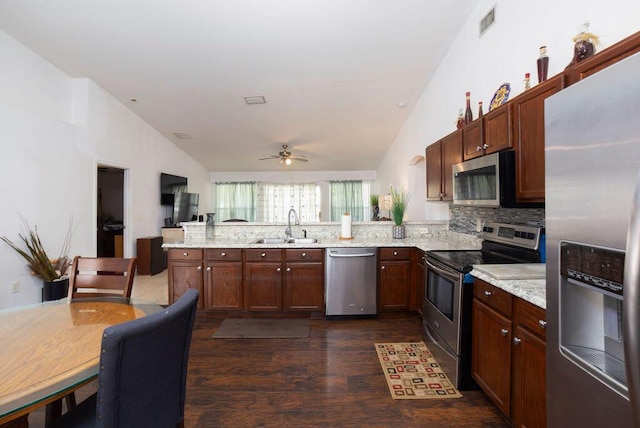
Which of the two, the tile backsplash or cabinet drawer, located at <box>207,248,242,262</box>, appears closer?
the tile backsplash

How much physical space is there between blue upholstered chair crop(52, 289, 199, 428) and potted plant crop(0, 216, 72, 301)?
3.32 m

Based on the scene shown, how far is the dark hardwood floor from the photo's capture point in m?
1.71

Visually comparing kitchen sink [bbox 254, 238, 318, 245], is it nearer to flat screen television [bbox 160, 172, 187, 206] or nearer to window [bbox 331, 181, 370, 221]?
flat screen television [bbox 160, 172, 187, 206]

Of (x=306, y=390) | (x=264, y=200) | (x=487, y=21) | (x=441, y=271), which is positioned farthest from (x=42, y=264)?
(x=264, y=200)

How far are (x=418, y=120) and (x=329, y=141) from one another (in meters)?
2.25

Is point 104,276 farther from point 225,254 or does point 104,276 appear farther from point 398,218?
point 398,218

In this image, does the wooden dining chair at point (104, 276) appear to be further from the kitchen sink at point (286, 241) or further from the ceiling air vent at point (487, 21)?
the ceiling air vent at point (487, 21)

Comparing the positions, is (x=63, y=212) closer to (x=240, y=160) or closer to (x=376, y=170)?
(x=240, y=160)

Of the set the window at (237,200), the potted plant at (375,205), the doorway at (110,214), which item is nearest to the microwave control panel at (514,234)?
the potted plant at (375,205)

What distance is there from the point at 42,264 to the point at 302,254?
312 centimetres

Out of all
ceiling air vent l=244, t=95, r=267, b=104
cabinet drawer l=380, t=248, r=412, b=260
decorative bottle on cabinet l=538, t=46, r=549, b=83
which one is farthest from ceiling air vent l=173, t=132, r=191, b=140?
decorative bottle on cabinet l=538, t=46, r=549, b=83

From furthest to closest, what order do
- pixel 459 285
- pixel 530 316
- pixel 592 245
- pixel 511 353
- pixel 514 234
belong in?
pixel 514 234 → pixel 459 285 → pixel 511 353 → pixel 530 316 → pixel 592 245

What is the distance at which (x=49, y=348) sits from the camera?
1.08m

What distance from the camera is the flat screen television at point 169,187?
6.12 m
